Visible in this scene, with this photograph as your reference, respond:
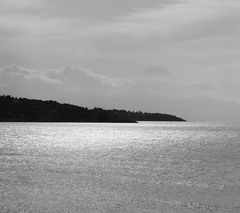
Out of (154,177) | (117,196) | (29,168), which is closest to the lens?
(117,196)

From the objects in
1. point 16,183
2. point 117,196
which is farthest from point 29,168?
point 117,196

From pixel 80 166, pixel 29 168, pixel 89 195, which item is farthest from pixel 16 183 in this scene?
pixel 80 166

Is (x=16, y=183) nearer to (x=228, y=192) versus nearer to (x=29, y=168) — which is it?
(x=29, y=168)

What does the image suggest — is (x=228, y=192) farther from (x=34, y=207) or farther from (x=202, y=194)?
(x=34, y=207)

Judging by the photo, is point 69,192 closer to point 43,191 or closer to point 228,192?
point 43,191

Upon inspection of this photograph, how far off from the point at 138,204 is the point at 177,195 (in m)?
6.57

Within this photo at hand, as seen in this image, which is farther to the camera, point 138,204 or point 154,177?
point 154,177

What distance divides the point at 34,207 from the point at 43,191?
9773 millimetres

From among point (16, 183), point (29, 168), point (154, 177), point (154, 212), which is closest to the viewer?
point (154, 212)

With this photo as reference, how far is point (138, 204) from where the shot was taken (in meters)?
51.2

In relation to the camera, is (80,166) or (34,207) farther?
(80,166)

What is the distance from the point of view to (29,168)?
85.6 meters

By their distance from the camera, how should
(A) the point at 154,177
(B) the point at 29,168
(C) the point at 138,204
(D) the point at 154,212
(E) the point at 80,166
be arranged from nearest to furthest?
(D) the point at 154,212, (C) the point at 138,204, (A) the point at 154,177, (B) the point at 29,168, (E) the point at 80,166

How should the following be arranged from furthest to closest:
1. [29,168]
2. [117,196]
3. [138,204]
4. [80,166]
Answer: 1. [80,166]
2. [29,168]
3. [117,196]
4. [138,204]
